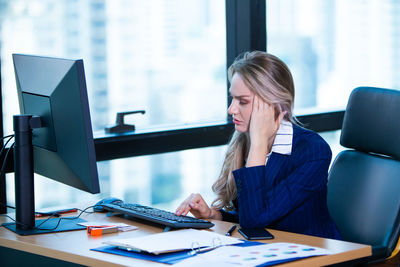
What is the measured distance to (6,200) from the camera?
2516mm

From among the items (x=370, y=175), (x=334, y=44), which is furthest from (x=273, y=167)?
(x=334, y=44)

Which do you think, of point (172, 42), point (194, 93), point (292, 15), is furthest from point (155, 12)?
point (292, 15)

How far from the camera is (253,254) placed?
163 centimetres

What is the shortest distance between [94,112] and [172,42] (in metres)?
0.51

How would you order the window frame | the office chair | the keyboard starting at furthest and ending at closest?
the window frame → the office chair → the keyboard

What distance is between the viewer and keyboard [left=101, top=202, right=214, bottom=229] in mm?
1970

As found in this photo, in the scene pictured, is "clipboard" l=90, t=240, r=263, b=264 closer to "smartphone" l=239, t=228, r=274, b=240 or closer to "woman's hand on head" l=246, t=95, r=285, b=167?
"smartphone" l=239, t=228, r=274, b=240

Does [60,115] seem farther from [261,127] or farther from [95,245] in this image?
[261,127]

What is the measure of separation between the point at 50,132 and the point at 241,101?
2.21 ft

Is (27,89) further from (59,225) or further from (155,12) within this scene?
(155,12)

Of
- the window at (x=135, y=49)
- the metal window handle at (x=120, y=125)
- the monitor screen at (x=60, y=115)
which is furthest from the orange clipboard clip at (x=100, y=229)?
the metal window handle at (x=120, y=125)

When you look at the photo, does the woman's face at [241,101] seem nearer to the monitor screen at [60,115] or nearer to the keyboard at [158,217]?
the keyboard at [158,217]

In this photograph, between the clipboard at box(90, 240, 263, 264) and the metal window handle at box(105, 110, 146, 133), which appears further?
the metal window handle at box(105, 110, 146, 133)

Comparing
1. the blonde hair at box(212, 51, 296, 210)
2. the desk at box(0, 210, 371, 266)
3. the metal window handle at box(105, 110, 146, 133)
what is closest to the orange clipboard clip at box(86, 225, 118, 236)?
the desk at box(0, 210, 371, 266)
